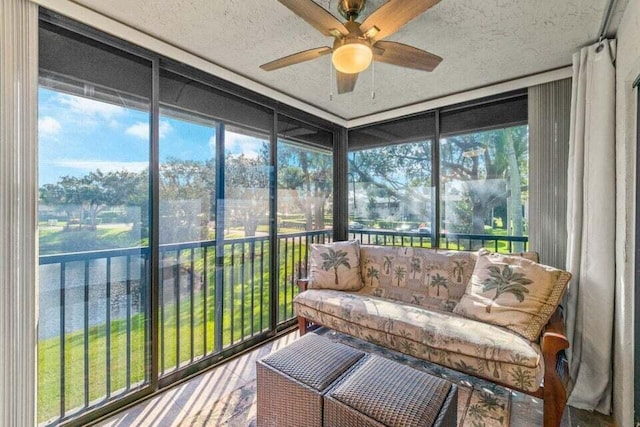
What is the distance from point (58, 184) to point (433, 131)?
3.17m

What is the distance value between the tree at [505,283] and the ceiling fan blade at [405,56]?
1.51 metres

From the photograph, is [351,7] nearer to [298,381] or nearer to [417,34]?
[417,34]

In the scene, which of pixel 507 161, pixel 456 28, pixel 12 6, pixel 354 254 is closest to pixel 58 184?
pixel 12 6

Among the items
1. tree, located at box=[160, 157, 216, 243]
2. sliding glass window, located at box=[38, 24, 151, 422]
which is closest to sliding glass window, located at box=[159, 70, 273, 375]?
tree, located at box=[160, 157, 216, 243]

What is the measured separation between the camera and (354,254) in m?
2.94

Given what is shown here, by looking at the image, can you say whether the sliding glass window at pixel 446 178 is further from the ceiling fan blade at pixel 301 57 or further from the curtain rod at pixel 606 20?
the ceiling fan blade at pixel 301 57

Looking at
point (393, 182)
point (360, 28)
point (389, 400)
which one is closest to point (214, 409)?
point (389, 400)

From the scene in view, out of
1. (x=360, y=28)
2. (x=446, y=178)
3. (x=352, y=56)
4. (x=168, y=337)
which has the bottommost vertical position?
(x=168, y=337)

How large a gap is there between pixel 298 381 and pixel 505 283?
1590mm

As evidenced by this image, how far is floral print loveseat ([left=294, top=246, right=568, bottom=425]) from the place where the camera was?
63.5 inches

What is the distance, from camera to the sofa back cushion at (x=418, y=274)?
245cm

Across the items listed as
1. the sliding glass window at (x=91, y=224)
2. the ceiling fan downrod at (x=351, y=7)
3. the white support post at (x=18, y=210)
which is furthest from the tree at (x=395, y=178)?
the white support post at (x=18, y=210)

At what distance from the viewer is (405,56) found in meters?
1.66

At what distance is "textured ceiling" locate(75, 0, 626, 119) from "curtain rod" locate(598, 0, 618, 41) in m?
0.03
